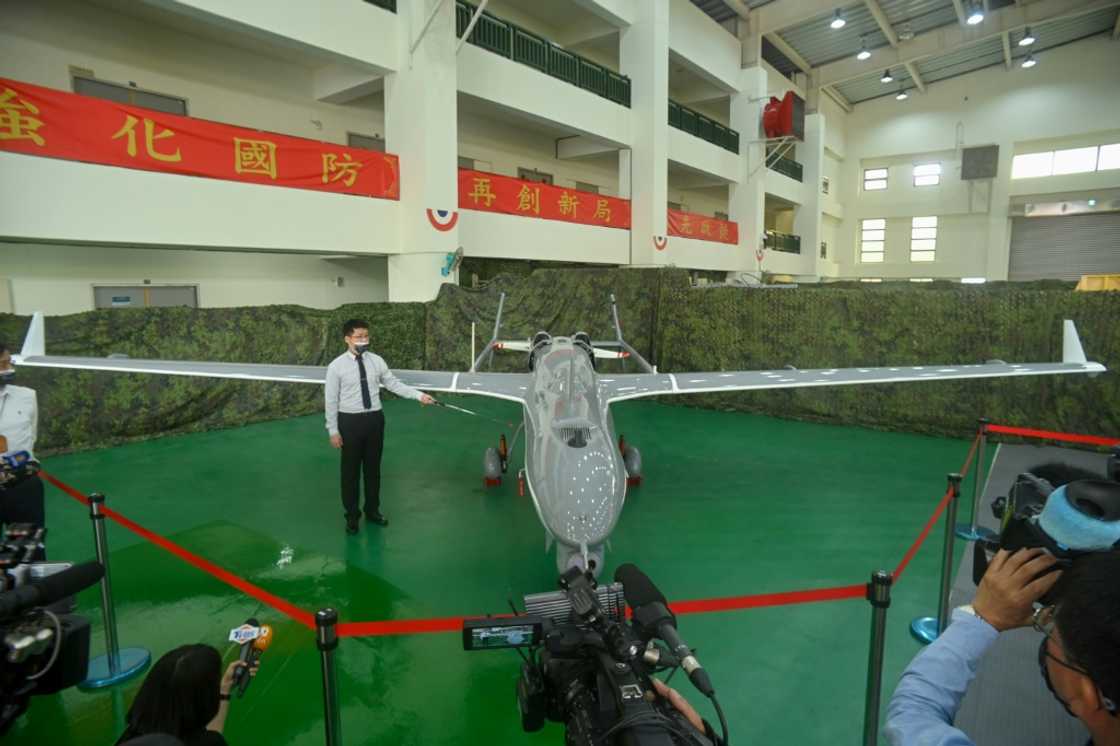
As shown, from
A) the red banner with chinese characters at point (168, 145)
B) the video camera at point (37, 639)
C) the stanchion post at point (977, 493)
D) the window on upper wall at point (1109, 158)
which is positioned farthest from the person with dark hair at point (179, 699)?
the window on upper wall at point (1109, 158)

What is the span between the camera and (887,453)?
30.2 feet

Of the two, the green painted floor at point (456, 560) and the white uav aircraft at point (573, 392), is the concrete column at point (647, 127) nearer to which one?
the green painted floor at point (456, 560)

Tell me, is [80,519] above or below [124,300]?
below

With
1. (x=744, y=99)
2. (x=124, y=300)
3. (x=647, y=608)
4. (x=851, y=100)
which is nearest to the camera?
(x=647, y=608)

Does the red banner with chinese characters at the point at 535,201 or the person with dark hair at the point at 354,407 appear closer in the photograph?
the person with dark hair at the point at 354,407

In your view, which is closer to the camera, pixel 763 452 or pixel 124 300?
pixel 763 452

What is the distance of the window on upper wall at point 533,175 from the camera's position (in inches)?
759

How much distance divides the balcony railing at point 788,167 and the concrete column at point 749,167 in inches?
76.2

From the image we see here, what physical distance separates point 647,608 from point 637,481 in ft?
19.4

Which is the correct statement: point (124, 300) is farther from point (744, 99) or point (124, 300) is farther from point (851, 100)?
point (851, 100)

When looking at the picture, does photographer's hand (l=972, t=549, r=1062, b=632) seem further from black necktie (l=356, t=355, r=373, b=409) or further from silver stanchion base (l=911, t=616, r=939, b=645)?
black necktie (l=356, t=355, r=373, b=409)

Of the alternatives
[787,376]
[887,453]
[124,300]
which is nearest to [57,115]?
[124,300]

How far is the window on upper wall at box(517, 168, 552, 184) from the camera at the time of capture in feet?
63.3

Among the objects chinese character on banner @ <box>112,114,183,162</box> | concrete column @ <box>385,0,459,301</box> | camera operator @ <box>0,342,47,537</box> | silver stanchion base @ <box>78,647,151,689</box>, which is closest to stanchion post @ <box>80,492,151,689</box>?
silver stanchion base @ <box>78,647,151,689</box>
